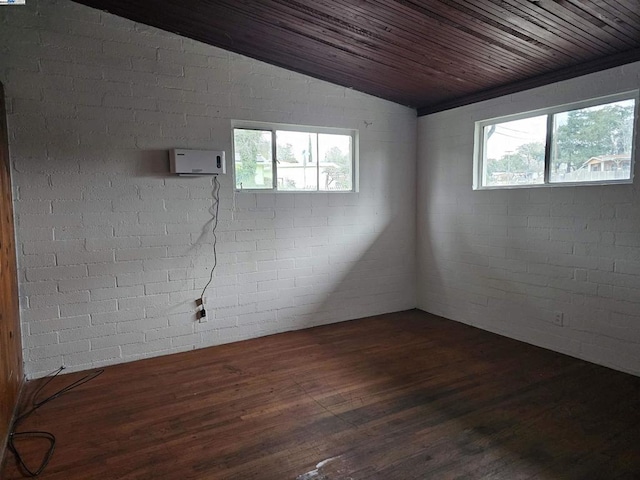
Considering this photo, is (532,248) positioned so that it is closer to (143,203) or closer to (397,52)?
(397,52)

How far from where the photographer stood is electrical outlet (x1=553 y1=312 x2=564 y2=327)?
Result: 3.53 metres

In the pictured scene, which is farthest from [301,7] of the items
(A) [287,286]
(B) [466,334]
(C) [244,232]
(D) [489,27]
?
(B) [466,334]

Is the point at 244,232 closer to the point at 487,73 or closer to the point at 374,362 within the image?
the point at 374,362

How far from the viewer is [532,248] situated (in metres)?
3.74

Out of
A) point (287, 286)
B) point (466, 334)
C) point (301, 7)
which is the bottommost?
point (466, 334)

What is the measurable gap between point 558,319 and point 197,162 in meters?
3.61

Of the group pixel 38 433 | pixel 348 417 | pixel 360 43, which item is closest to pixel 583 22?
pixel 360 43

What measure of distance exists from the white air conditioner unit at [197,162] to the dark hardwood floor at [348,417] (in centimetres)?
172

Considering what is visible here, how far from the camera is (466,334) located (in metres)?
4.12

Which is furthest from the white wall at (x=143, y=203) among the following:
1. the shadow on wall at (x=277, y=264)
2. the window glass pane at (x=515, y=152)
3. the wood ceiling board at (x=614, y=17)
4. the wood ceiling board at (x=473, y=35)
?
the wood ceiling board at (x=614, y=17)

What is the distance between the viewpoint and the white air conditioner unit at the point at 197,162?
3.49 meters

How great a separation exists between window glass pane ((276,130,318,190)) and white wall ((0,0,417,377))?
168mm

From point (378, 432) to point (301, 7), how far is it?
2942mm

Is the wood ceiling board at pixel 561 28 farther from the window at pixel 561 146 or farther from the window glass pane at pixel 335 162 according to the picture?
the window glass pane at pixel 335 162
